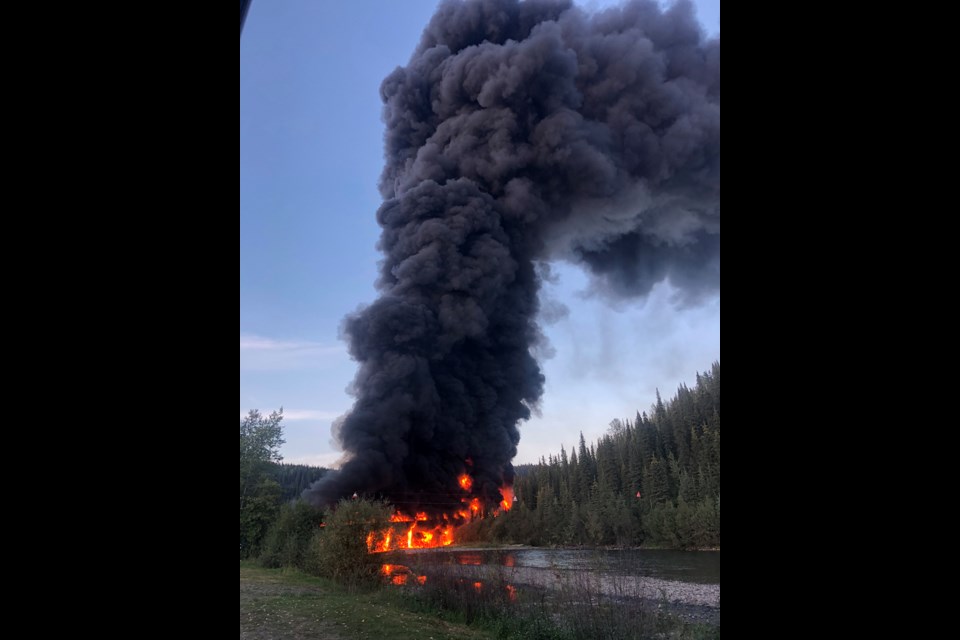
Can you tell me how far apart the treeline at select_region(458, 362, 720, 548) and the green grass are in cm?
359

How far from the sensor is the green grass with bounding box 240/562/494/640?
6.12 m

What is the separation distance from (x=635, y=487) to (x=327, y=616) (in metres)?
5.55

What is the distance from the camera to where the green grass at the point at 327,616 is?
241 inches

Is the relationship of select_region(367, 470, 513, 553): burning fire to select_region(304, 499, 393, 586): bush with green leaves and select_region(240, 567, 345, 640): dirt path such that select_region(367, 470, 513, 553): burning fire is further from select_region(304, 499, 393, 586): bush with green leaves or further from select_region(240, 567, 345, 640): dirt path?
select_region(240, 567, 345, 640): dirt path

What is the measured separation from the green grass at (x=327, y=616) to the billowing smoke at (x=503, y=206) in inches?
118

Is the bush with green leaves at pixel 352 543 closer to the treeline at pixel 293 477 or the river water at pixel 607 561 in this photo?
the river water at pixel 607 561

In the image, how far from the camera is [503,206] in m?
13.2

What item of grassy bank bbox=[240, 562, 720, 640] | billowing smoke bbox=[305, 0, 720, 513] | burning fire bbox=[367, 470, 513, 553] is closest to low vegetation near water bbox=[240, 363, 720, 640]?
grassy bank bbox=[240, 562, 720, 640]

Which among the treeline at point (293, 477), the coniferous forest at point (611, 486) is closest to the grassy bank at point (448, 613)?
the treeline at point (293, 477)

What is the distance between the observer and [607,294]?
49.5ft
